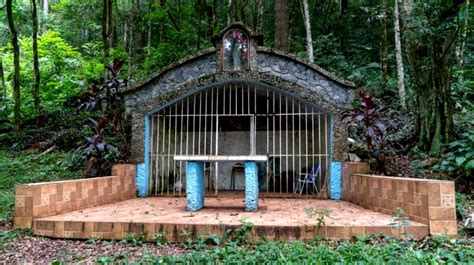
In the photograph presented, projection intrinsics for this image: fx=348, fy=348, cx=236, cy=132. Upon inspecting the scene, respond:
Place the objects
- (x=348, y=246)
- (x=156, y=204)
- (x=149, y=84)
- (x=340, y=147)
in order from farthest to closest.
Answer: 1. (x=149, y=84)
2. (x=340, y=147)
3. (x=156, y=204)
4. (x=348, y=246)

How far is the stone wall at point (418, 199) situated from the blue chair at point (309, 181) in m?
1.90

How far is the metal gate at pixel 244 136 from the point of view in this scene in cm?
648

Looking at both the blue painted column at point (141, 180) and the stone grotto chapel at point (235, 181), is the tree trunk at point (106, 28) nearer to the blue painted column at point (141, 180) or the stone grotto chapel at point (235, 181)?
the stone grotto chapel at point (235, 181)

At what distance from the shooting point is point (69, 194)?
4457 millimetres

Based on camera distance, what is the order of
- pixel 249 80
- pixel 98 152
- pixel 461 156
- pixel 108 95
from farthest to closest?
1. pixel 108 95
2. pixel 249 80
3. pixel 98 152
4. pixel 461 156

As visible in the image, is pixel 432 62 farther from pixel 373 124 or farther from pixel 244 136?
pixel 244 136

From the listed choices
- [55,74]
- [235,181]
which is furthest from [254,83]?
[55,74]

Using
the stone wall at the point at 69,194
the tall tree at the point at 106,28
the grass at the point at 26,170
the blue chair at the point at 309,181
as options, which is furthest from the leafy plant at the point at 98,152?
the blue chair at the point at 309,181

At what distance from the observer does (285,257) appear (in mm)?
2871

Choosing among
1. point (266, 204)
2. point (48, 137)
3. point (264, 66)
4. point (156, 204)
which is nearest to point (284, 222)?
point (266, 204)

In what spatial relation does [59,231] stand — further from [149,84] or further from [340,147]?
[340,147]

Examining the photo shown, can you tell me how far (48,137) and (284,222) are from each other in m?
7.73

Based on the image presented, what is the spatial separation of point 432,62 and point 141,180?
542cm

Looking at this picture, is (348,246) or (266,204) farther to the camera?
(266,204)
